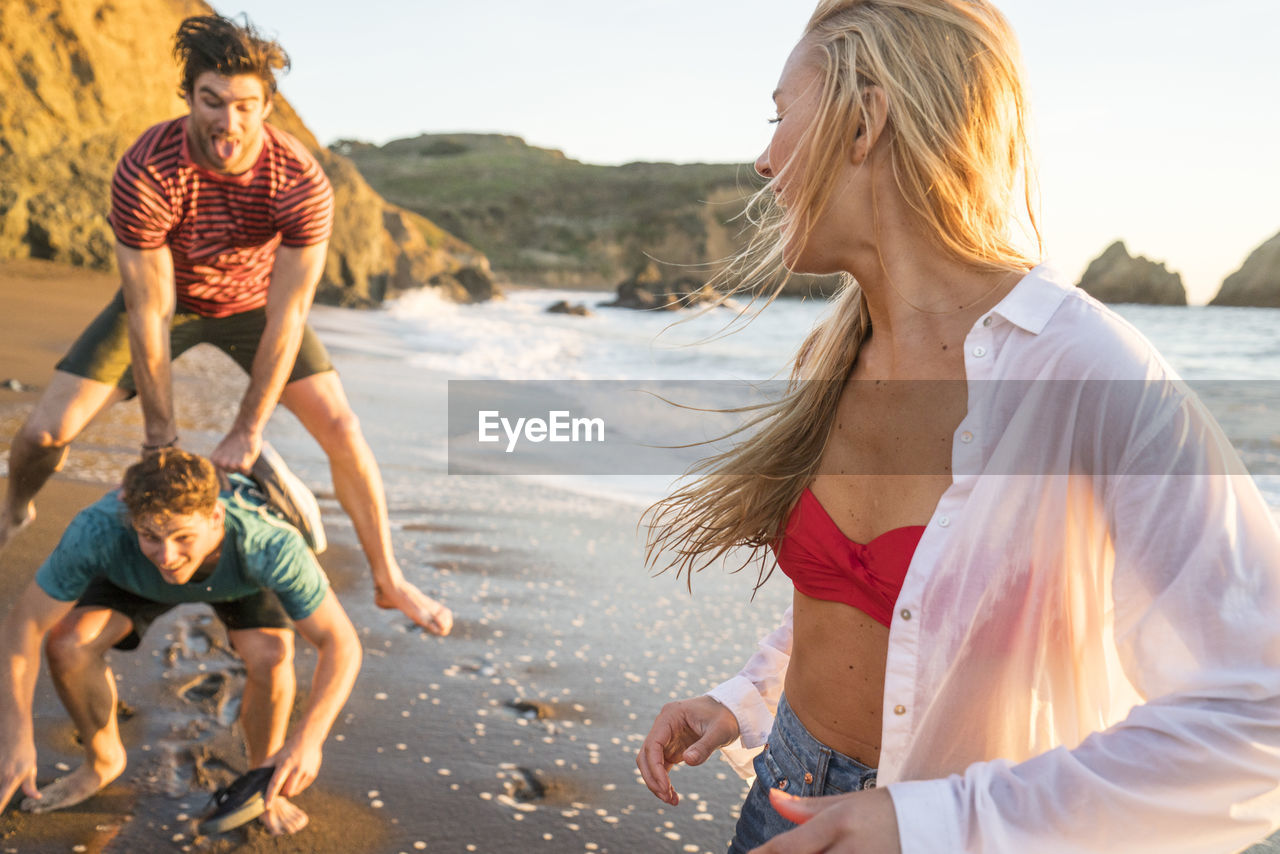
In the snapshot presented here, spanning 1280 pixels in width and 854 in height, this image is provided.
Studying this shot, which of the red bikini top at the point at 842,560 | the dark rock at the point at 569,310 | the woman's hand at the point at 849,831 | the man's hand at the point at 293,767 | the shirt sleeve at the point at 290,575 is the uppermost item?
the red bikini top at the point at 842,560

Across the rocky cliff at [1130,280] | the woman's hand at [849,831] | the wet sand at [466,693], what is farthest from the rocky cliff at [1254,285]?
the woman's hand at [849,831]

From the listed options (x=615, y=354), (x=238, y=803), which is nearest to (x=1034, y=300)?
(x=238, y=803)

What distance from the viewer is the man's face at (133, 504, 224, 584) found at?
2.90m

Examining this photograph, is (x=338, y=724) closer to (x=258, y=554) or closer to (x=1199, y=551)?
(x=258, y=554)

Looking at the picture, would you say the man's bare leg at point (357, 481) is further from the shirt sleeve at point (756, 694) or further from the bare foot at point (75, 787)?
the shirt sleeve at point (756, 694)

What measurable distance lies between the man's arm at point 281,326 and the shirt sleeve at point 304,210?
0.12 ft

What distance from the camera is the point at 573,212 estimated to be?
73438mm

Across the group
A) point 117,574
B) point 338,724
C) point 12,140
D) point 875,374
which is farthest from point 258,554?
point 12,140

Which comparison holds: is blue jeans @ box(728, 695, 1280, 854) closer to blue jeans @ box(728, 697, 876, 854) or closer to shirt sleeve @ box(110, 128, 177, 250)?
blue jeans @ box(728, 697, 876, 854)

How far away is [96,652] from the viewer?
312 cm

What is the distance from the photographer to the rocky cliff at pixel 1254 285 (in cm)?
4519

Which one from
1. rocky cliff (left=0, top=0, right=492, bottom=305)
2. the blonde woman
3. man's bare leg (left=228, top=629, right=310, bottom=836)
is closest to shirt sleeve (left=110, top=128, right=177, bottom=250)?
man's bare leg (left=228, top=629, right=310, bottom=836)

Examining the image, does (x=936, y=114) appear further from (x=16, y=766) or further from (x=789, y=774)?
(x=16, y=766)

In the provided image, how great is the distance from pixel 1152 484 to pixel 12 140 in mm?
20173
